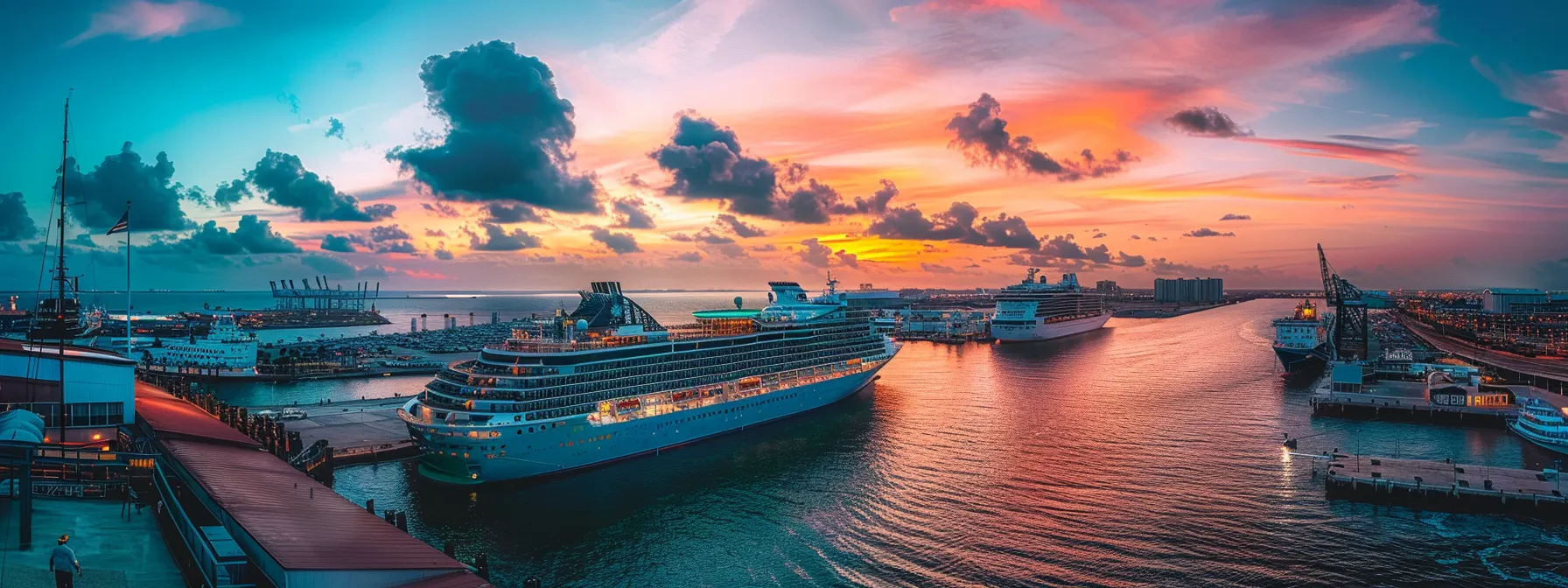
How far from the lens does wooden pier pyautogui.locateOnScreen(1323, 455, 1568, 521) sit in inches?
1075

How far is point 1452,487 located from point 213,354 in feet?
302

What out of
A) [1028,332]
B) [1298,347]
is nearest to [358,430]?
[1298,347]

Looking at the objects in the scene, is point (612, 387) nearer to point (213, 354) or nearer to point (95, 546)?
point (95, 546)

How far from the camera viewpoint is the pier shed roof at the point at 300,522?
15.3 m

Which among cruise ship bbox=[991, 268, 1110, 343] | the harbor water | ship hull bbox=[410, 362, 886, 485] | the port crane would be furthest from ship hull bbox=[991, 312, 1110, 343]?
ship hull bbox=[410, 362, 886, 485]

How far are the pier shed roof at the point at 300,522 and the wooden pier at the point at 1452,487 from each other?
3316 centimetres

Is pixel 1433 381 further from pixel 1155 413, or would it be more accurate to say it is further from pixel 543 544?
pixel 543 544

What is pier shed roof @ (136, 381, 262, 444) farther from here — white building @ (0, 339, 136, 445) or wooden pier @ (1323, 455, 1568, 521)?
wooden pier @ (1323, 455, 1568, 521)

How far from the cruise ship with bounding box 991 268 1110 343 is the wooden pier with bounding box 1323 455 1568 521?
7588 cm

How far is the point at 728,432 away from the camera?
4109 centimetres

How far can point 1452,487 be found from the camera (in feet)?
93.5

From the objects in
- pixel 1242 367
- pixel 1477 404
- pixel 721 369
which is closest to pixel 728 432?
pixel 721 369

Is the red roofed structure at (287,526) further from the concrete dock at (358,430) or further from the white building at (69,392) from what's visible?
the concrete dock at (358,430)

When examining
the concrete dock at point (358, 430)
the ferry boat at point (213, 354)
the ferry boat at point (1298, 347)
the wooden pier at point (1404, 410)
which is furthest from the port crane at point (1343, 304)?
the ferry boat at point (213, 354)
